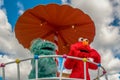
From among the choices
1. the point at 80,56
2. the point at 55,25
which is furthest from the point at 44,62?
the point at 55,25

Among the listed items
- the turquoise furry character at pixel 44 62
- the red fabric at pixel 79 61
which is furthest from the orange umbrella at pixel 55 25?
the turquoise furry character at pixel 44 62

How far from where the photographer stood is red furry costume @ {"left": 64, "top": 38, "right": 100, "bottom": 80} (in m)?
9.99

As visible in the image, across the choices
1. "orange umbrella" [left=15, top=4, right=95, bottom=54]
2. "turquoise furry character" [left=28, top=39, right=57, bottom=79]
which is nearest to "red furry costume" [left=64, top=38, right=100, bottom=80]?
"turquoise furry character" [left=28, top=39, right=57, bottom=79]

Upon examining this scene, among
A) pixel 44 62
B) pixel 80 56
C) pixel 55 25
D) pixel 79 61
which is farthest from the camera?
pixel 55 25

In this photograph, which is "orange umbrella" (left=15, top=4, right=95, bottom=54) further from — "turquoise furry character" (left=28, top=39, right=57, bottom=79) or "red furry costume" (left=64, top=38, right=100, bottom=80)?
"turquoise furry character" (left=28, top=39, right=57, bottom=79)

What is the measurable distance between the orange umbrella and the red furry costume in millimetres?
2750

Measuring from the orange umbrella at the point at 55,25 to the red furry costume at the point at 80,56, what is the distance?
2.75 metres

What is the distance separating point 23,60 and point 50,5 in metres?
4.61

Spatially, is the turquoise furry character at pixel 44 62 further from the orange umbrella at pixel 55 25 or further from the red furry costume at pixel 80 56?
the orange umbrella at pixel 55 25

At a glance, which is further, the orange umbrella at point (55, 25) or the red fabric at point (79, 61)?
the orange umbrella at point (55, 25)

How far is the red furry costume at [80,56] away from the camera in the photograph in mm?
9992

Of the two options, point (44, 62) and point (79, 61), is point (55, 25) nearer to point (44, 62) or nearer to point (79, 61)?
point (79, 61)

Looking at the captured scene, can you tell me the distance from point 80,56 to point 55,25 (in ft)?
11.6

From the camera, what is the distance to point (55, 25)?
1363 centimetres
